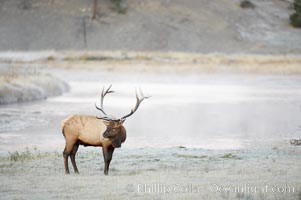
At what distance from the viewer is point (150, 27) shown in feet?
290

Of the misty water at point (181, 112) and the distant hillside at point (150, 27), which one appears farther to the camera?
the distant hillside at point (150, 27)

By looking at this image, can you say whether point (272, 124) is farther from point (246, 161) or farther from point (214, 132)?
point (246, 161)

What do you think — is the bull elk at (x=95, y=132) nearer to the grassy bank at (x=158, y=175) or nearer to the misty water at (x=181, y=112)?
the grassy bank at (x=158, y=175)

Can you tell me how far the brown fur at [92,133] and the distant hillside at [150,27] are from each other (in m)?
67.1

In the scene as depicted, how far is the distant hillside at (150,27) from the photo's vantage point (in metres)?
85.4

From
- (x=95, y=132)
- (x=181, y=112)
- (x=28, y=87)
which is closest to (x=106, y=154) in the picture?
(x=95, y=132)

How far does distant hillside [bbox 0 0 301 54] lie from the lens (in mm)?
85438

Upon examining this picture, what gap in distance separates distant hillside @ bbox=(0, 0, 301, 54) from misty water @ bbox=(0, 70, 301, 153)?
33.1 meters

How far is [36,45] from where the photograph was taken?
284ft

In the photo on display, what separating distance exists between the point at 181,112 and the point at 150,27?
56.3 meters

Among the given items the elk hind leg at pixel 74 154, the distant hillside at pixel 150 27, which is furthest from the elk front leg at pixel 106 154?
the distant hillside at pixel 150 27

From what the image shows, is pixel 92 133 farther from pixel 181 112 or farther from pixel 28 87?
pixel 28 87

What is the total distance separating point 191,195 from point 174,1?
83250 mm

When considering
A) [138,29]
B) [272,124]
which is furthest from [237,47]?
[272,124]
